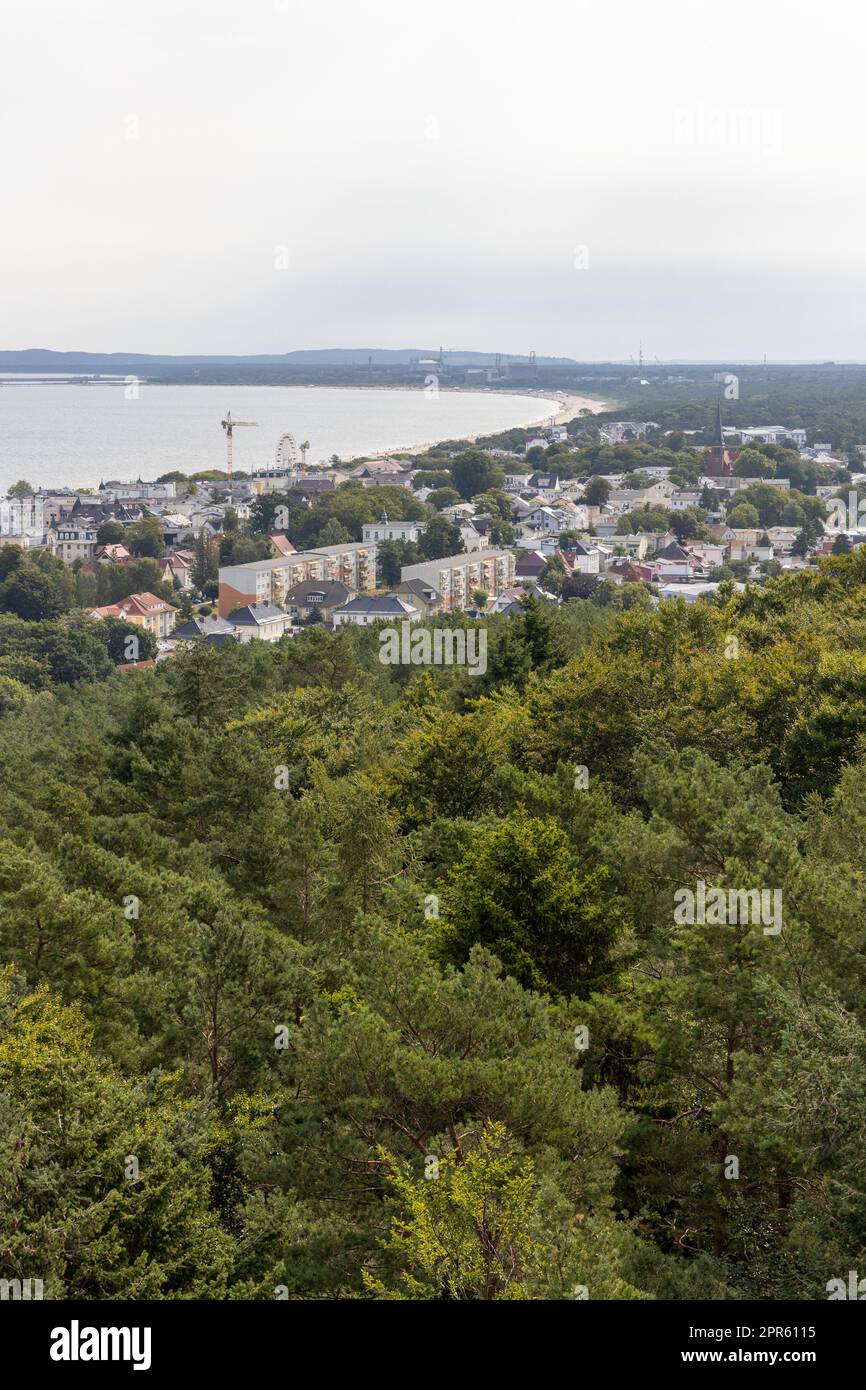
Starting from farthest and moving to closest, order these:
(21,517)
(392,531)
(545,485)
→ (545,485) → (21,517) → (392,531)

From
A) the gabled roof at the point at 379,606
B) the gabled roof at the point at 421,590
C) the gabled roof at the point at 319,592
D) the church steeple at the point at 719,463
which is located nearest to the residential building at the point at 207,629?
the gabled roof at the point at 319,592

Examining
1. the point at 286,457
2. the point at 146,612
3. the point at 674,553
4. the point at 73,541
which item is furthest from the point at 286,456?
the point at 146,612

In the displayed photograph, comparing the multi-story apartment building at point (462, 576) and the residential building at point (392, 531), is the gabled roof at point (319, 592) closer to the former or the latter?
the multi-story apartment building at point (462, 576)

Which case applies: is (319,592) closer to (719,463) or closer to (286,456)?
(719,463)

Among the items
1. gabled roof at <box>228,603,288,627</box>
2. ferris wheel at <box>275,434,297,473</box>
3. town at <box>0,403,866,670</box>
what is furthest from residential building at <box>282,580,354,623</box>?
ferris wheel at <box>275,434,297,473</box>

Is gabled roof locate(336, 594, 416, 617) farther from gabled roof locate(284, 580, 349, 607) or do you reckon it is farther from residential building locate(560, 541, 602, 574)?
residential building locate(560, 541, 602, 574)

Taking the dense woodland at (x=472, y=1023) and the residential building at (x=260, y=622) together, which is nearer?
the dense woodland at (x=472, y=1023)
